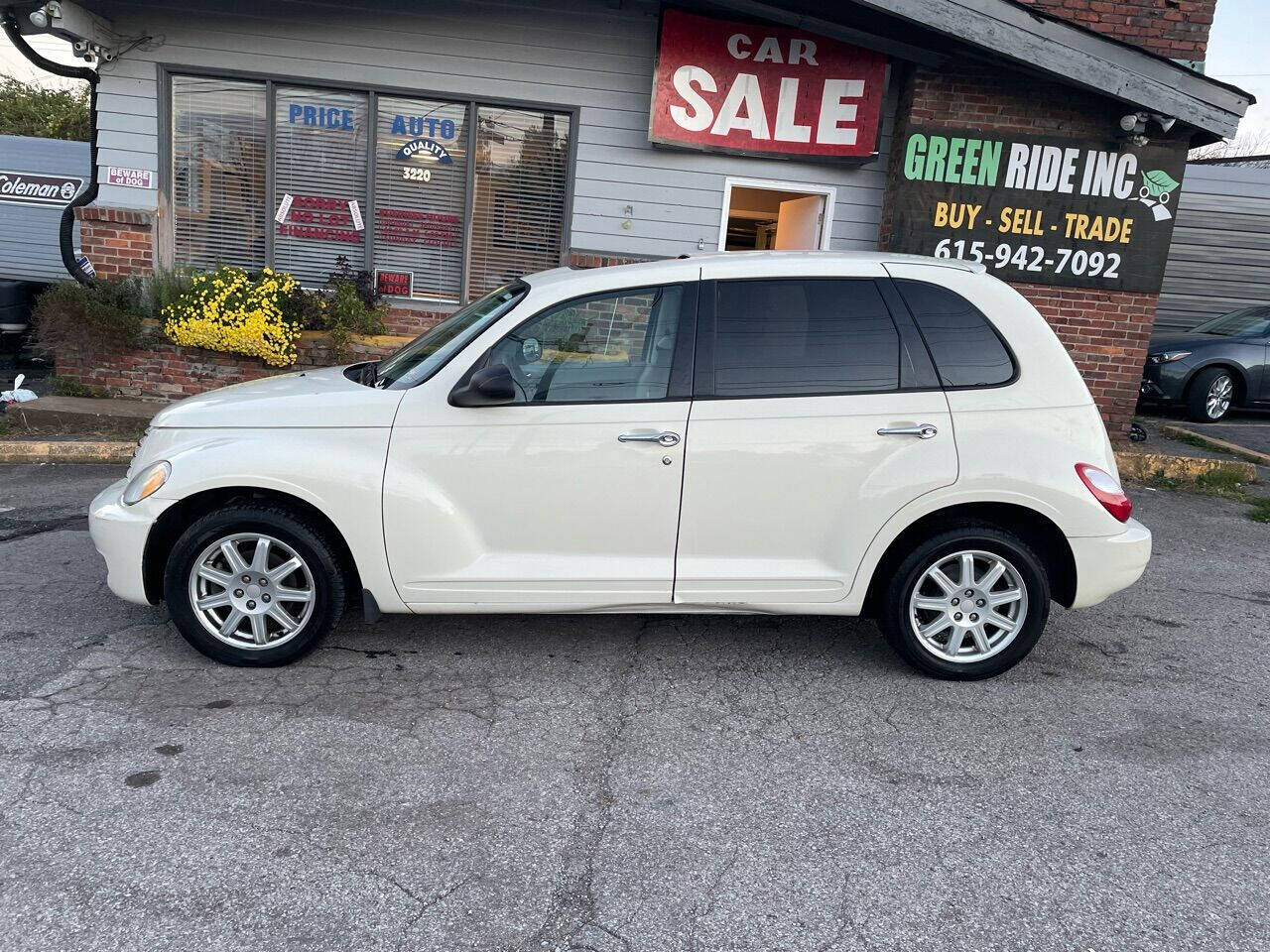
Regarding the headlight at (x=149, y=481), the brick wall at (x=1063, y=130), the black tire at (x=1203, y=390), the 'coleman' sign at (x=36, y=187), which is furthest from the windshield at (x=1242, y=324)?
the 'coleman' sign at (x=36, y=187)

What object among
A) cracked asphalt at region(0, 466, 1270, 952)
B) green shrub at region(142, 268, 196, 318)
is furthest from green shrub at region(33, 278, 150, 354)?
cracked asphalt at region(0, 466, 1270, 952)

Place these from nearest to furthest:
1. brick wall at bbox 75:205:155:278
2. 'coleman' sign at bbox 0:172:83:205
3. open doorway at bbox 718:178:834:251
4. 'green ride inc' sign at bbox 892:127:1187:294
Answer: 1. 'green ride inc' sign at bbox 892:127:1187:294
2. brick wall at bbox 75:205:155:278
3. open doorway at bbox 718:178:834:251
4. 'coleman' sign at bbox 0:172:83:205

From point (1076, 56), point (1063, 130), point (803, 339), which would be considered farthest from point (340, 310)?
point (1063, 130)

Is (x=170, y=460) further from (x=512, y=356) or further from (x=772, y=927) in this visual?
(x=772, y=927)

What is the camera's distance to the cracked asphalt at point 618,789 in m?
2.66

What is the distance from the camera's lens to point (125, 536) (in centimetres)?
400

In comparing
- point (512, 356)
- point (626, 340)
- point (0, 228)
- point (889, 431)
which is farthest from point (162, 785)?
point (0, 228)

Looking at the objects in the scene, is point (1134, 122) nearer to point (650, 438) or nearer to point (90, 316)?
point (650, 438)

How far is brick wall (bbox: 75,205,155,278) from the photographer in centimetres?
909

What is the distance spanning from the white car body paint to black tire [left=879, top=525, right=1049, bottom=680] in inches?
6.0

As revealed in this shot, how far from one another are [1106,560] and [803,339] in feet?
5.47

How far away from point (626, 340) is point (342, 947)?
2606 mm

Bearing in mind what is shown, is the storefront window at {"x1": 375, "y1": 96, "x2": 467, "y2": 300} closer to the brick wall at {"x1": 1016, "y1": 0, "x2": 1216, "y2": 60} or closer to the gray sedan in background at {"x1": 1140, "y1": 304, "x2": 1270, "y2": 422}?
the brick wall at {"x1": 1016, "y1": 0, "x2": 1216, "y2": 60}

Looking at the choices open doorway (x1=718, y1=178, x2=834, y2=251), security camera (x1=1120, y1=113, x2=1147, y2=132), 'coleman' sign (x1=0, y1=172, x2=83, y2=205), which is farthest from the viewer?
'coleman' sign (x1=0, y1=172, x2=83, y2=205)
